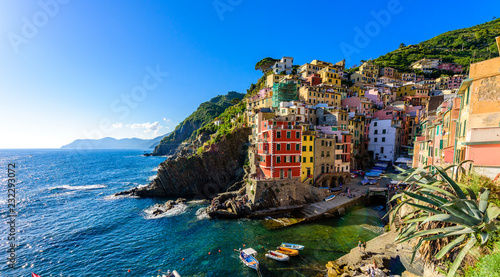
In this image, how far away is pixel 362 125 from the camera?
55.5 meters

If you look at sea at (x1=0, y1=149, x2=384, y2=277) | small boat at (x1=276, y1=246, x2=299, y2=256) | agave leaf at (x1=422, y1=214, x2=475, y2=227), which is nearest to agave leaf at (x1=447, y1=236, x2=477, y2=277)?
agave leaf at (x1=422, y1=214, x2=475, y2=227)

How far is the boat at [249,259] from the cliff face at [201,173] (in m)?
28.5

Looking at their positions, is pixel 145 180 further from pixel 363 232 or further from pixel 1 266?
pixel 363 232

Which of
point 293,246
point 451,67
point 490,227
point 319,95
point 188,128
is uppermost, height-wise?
point 451,67

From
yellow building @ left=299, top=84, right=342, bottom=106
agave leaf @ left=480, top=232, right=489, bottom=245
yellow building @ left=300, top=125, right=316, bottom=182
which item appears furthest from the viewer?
yellow building @ left=299, top=84, right=342, bottom=106

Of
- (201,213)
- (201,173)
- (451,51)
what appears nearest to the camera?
(201,213)

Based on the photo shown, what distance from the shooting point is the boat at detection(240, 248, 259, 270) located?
21350mm

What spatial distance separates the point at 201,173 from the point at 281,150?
2689 cm

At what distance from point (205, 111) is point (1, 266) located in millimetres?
147233

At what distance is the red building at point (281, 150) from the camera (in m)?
36.3

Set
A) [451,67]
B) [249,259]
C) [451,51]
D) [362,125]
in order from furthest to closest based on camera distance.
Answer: [451,51] < [451,67] < [362,125] < [249,259]

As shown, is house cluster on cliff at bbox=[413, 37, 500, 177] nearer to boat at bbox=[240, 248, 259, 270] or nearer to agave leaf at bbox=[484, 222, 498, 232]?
agave leaf at bbox=[484, 222, 498, 232]

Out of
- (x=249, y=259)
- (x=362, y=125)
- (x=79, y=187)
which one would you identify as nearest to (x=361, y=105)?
(x=362, y=125)

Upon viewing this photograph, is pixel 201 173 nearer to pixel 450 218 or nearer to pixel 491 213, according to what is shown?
pixel 450 218
